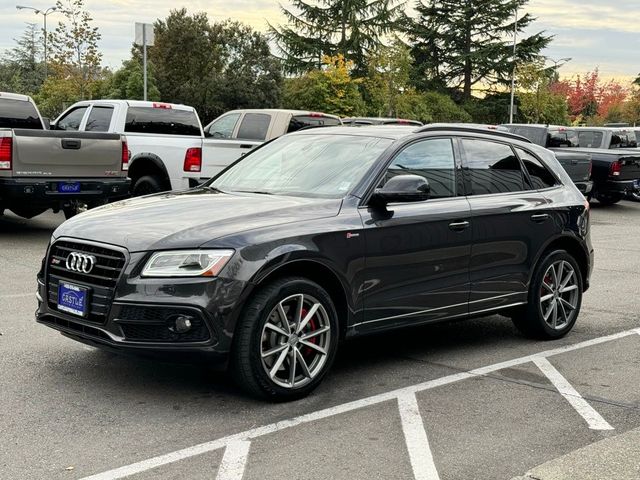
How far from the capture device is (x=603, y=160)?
65.1 feet

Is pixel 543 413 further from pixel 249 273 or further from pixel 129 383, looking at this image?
pixel 129 383

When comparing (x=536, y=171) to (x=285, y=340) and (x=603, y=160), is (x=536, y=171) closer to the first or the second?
(x=285, y=340)

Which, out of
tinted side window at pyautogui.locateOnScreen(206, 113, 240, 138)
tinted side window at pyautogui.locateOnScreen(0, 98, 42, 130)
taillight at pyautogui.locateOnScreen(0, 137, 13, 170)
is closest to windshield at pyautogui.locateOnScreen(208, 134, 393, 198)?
taillight at pyautogui.locateOnScreen(0, 137, 13, 170)

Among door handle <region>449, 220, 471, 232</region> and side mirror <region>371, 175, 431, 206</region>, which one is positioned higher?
side mirror <region>371, 175, 431, 206</region>

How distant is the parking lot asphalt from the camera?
4.02 meters

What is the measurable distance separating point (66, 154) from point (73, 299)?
6817 millimetres

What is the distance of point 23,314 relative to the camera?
709 cm

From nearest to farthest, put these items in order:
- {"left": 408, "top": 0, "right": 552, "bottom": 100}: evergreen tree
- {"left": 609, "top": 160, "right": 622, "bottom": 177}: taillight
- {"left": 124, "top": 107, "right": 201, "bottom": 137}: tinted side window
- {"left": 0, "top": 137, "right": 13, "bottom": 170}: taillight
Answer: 1. {"left": 0, "top": 137, "right": 13, "bottom": 170}: taillight
2. {"left": 124, "top": 107, "right": 201, "bottom": 137}: tinted side window
3. {"left": 609, "top": 160, "right": 622, "bottom": 177}: taillight
4. {"left": 408, "top": 0, "right": 552, "bottom": 100}: evergreen tree

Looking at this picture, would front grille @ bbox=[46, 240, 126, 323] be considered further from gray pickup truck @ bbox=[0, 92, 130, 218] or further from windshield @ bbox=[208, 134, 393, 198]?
gray pickup truck @ bbox=[0, 92, 130, 218]

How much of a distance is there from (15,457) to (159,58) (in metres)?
50.3

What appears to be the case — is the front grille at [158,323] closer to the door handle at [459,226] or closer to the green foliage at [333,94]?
the door handle at [459,226]

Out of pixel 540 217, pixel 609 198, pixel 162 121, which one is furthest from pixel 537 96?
pixel 540 217

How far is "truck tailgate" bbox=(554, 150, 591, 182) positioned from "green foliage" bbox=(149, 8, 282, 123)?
3437cm

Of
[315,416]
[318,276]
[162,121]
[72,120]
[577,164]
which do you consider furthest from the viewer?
[577,164]
